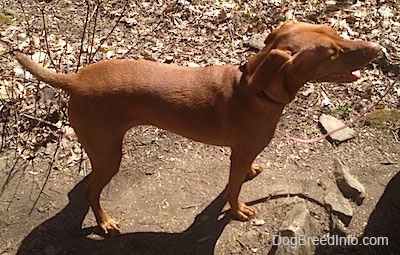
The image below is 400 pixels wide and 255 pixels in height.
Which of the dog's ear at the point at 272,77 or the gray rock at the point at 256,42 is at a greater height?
the gray rock at the point at 256,42

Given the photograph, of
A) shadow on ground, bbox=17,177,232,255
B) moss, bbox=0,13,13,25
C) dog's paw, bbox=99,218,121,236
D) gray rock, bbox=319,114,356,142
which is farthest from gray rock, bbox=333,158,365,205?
moss, bbox=0,13,13,25

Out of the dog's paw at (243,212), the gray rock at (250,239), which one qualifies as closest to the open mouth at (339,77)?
the dog's paw at (243,212)

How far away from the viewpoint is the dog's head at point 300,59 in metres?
3.22

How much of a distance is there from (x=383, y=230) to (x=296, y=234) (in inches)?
29.7

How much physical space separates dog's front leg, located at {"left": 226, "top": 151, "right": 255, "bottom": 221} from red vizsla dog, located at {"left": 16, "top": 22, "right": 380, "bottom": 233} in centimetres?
2

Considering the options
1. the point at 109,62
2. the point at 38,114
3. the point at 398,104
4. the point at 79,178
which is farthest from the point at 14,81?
the point at 398,104

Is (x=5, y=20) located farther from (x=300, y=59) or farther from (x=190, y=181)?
Answer: (x=300, y=59)

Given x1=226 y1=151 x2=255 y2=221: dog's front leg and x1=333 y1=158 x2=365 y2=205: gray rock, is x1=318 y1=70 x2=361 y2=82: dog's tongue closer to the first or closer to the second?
x1=226 y1=151 x2=255 y2=221: dog's front leg

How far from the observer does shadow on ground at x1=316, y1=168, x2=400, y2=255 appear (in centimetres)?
409

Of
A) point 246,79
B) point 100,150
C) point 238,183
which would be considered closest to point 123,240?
point 100,150

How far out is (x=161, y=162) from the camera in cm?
477

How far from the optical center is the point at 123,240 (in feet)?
13.8

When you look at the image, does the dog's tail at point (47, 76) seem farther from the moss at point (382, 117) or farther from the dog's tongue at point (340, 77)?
the moss at point (382, 117)

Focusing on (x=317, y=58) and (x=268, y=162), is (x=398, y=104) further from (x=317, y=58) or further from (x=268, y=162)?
(x=317, y=58)
